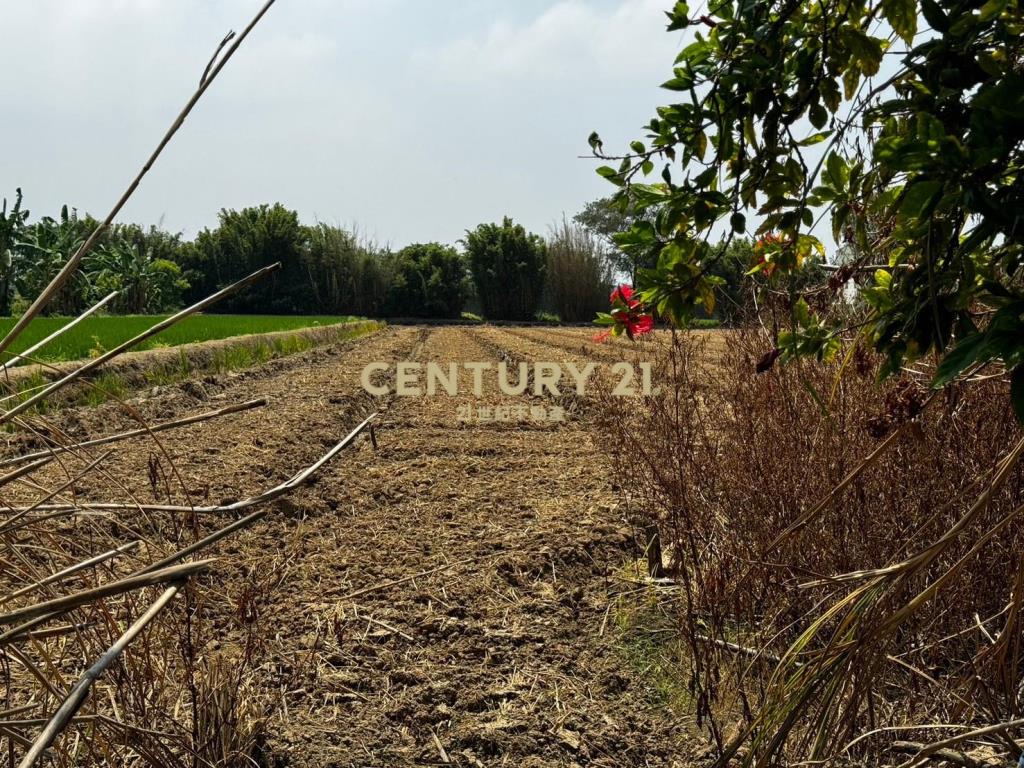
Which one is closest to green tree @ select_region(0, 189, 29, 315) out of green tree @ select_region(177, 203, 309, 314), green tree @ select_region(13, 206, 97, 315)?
green tree @ select_region(13, 206, 97, 315)

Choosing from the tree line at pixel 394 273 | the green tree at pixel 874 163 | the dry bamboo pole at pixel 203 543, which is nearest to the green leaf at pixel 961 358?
the green tree at pixel 874 163

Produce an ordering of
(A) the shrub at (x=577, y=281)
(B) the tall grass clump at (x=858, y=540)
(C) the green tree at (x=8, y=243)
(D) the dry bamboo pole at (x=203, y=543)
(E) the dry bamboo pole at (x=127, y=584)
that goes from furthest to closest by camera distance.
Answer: (A) the shrub at (x=577, y=281), (C) the green tree at (x=8, y=243), (B) the tall grass clump at (x=858, y=540), (D) the dry bamboo pole at (x=203, y=543), (E) the dry bamboo pole at (x=127, y=584)

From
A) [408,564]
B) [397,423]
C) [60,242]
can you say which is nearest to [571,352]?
[397,423]

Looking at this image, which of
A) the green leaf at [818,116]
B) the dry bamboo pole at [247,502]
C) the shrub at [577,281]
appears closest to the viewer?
the dry bamboo pole at [247,502]

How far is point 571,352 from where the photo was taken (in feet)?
46.3

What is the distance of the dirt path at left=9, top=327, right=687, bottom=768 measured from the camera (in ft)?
7.45

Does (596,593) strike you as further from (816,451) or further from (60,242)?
(60,242)

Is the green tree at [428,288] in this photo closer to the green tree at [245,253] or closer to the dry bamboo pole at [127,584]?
the green tree at [245,253]

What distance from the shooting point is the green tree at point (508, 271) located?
115 ft

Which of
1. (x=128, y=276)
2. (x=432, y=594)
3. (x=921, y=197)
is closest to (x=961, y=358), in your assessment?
(x=921, y=197)

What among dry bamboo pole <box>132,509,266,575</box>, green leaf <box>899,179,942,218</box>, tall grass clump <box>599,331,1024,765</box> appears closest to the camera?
dry bamboo pole <box>132,509,266,575</box>

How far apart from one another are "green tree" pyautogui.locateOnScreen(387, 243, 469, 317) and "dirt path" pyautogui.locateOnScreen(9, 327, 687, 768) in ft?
94.2

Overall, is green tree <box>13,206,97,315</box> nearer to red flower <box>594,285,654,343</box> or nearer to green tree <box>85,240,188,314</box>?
green tree <box>85,240,188,314</box>

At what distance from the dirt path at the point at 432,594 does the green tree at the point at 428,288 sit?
28.7m
